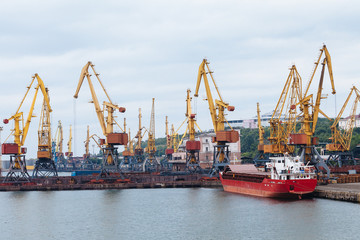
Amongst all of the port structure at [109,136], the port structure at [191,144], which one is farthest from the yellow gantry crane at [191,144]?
the port structure at [109,136]

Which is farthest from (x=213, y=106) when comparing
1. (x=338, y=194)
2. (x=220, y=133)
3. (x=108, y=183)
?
(x=338, y=194)

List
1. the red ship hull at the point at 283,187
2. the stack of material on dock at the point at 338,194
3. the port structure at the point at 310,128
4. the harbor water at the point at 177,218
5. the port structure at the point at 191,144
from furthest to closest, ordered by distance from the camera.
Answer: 1. the port structure at the point at 191,144
2. the port structure at the point at 310,128
3. the red ship hull at the point at 283,187
4. the stack of material on dock at the point at 338,194
5. the harbor water at the point at 177,218

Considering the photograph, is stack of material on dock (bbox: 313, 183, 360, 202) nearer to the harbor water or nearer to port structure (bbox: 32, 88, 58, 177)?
the harbor water

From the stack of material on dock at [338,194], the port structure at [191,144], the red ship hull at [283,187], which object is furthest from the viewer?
the port structure at [191,144]

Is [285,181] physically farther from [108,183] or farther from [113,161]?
[113,161]

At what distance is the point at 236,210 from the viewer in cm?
7444

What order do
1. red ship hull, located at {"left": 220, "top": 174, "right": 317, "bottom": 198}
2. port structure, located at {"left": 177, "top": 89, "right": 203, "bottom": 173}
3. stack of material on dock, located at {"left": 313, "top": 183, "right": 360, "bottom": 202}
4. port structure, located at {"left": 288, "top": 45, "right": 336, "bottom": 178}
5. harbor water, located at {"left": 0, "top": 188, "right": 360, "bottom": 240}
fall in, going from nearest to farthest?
harbor water, located at {"left": 0, "top": 188, "right": 360, "bottom": 240}, stack of material on dock, located at {"left": 313, "top": 183, "right": 360, "bottom": 202}, red ship hull, located at {"left": 220, "top": 174, "right": 317, "bottom": 198}, port structure, located at {"left": 288, "top": 45, "right": 336, "bottom": 178}, port structure, located at {"left": 177, "top": 89, "right": 203, "bottom": 173}

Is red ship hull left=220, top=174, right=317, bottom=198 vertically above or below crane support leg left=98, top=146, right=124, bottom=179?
below

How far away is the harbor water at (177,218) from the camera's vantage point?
59.2m

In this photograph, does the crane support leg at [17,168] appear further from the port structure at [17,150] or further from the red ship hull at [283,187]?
the red ship hull at [283,187]

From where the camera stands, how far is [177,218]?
230 feet

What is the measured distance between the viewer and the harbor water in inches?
2331

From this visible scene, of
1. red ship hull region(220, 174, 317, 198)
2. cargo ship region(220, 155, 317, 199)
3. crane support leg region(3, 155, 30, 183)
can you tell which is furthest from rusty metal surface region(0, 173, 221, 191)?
red ship hull region(220, 174, 317, 198)

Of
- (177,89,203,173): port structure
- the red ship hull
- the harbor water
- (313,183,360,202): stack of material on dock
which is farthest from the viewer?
(177,89,203,173): port structure
